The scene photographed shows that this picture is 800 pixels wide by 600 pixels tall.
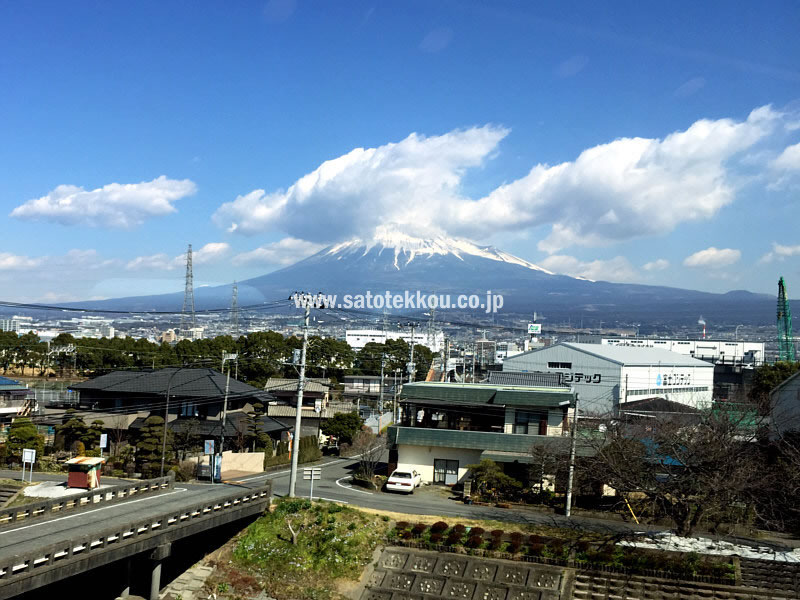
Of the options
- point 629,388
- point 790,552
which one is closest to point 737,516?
point 790,552

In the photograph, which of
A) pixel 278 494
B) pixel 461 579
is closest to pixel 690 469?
pixel 461 579

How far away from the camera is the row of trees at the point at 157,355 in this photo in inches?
2426

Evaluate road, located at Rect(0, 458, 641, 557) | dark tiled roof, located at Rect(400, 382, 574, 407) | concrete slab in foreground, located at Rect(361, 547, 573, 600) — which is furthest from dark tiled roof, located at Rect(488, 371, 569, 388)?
concrete slab in foreground, located at Rect(361, 547, 573, 600)

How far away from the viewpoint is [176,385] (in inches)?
1666

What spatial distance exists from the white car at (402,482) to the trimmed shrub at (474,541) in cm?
700

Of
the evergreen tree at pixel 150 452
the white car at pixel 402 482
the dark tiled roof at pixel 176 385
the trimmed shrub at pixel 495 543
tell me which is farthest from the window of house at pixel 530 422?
the dark tiled roof at pixel 176 385

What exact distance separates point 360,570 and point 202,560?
5790mm

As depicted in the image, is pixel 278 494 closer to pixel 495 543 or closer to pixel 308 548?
pixel 308 548

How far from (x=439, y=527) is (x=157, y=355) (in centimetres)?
4550

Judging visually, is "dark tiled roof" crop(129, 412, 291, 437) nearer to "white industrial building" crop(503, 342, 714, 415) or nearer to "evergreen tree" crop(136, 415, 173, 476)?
"evergreen tree" crop(136, 415, 173, 476)

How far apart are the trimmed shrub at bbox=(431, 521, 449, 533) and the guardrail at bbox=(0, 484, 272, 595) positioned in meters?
6.43

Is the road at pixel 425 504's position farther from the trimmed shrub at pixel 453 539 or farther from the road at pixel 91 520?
the road at pixel 91 520

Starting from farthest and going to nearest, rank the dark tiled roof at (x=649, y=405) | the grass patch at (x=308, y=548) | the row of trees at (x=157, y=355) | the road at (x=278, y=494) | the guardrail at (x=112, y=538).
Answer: the row of trees at (x=157, y=355) → the dark tiled roof at (x=649, y=405) → the grass patch at (x=308, y=548) → the road at (x=278, y=494) → the guardrail at (x=112, y=538)

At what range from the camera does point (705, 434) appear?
23.7 m
